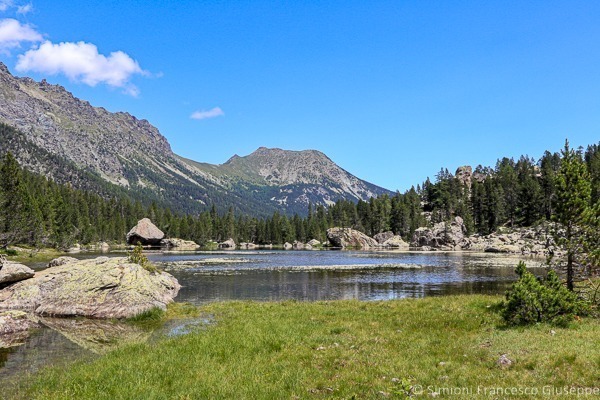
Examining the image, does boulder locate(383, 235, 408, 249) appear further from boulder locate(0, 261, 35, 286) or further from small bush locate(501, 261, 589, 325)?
small bush locate(501, 261, 589, 325)

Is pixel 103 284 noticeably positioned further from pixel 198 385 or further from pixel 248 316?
pixel 198 385

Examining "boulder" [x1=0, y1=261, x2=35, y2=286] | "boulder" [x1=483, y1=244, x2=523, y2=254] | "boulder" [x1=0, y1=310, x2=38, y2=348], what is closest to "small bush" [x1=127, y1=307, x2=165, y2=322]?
"boulder" [x1=0, y1=310, x2=38, y2=348]

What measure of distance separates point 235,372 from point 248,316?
13302 mm

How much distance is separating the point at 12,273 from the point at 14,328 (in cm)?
1231

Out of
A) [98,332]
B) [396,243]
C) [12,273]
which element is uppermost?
[12,273]

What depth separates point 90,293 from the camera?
31688 mm

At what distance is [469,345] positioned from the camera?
17703 millimetres

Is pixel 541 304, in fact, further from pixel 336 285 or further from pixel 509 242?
pixel 509 242

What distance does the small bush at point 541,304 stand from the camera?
20547 millimetres

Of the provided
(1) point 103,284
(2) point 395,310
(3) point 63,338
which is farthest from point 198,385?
(1) point 103,284

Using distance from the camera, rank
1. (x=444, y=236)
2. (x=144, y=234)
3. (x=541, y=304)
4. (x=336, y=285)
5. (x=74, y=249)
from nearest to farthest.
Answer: (x=541, y=304) < (x=336, y=285) < (x=74, y=249) < (x=444, y=236) < (x=144, y=234)

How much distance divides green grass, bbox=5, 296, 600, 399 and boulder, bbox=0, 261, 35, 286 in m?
22.4

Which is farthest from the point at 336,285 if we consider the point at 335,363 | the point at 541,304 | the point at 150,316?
the point at 335,363

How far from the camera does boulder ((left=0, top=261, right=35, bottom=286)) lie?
3412 centimetres
